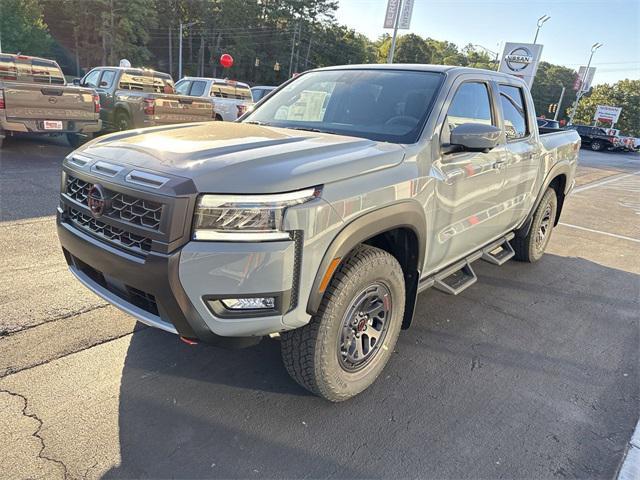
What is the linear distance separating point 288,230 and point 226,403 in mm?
1207

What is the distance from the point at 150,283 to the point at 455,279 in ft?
8.57

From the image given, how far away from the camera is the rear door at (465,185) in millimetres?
3000

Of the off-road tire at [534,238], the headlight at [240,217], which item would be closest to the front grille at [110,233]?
the headlight at [240,217]

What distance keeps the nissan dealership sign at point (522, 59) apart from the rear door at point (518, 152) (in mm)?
23660

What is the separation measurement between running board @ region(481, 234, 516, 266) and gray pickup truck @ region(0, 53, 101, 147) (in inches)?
312

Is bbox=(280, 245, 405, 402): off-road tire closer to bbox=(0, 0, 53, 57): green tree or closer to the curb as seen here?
the curb

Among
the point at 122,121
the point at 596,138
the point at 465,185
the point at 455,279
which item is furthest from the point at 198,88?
the point at 596,138

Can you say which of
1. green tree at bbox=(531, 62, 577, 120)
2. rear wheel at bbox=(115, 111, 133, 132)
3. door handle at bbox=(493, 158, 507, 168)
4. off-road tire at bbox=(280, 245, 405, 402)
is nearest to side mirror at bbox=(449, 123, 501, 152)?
door handle at bbox=(493, 158, 507, 168)

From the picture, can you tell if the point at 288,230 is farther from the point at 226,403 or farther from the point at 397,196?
the point at 226,403

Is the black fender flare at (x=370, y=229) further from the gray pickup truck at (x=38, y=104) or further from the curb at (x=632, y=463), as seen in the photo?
the gray pickup truck at (x=38, y=104)

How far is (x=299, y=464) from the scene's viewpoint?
221 cm

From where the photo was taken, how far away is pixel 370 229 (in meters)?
2.37

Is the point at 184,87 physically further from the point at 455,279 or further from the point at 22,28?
the point at 22,28

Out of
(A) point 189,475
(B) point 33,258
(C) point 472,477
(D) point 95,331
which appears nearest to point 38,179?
(B) point 33,258
